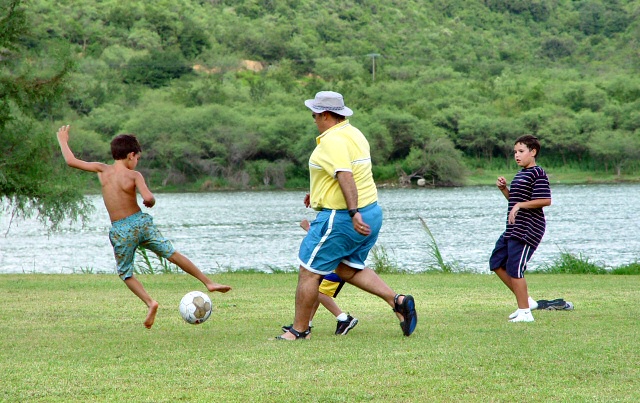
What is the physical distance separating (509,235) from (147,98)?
359ft

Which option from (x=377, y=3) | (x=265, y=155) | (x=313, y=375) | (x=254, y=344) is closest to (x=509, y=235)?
(x=254, y=344)

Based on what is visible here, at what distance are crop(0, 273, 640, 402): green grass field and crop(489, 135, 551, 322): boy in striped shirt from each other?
357mm

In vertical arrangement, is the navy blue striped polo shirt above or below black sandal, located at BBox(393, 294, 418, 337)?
above

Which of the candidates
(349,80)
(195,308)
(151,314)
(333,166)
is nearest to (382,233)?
(195,308)

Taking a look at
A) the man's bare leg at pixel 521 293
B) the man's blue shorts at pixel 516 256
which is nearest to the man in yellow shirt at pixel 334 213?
the man's bare leg at pixel 521 293

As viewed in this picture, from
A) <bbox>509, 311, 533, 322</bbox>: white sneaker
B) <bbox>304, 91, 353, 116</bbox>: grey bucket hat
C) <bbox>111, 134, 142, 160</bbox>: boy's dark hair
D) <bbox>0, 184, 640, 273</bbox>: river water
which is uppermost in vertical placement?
<bbox>304, 91, 353, 116</bbox>: grey bucket hat

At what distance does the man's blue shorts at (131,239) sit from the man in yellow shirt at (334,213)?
1.34m

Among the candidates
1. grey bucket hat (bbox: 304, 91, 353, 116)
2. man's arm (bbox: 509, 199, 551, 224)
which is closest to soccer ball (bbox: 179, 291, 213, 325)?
grey bucket hat (bbox: 304, 91, 353, 116)

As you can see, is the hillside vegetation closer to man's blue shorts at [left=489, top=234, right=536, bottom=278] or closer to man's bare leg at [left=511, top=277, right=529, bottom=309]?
man's blue shorts at [left=489, top=234, right=536, bottom=278]

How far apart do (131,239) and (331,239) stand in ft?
5.84

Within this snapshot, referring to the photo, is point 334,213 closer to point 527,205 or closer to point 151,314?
point 151,314

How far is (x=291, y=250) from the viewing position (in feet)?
104

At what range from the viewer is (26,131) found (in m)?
20.9

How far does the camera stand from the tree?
18172 millimetres
